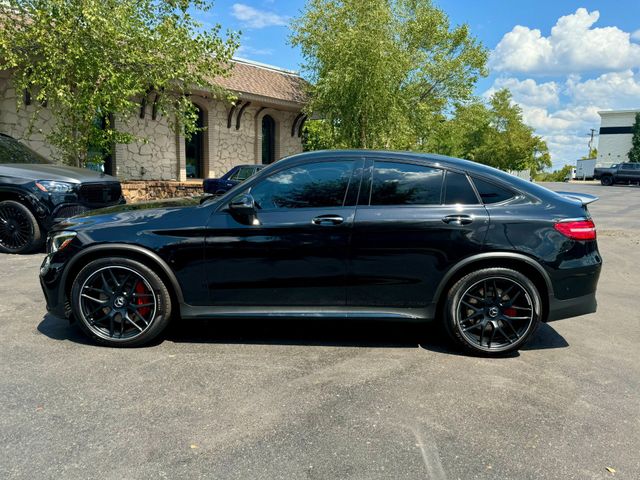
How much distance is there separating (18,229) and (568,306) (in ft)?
25.1

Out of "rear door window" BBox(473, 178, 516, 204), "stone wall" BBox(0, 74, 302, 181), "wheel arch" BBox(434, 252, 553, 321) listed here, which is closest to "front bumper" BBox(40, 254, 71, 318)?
"wheel arch" BBox(434, 252, 553, 321)

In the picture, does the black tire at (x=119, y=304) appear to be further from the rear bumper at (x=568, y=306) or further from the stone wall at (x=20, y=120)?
the stone wall at (x=20, y=120)

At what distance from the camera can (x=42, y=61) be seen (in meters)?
10.2

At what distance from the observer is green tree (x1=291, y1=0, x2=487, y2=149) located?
14805 millimetres

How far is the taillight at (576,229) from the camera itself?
3.88m

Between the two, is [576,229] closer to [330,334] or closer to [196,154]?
[330,334]

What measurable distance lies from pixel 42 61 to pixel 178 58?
2777 mm

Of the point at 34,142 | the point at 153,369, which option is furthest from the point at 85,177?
the point at 34,142

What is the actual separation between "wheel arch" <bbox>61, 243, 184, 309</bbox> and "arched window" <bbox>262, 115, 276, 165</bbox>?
18.1 metres

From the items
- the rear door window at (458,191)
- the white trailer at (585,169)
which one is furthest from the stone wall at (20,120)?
the white trailer at (585,169)

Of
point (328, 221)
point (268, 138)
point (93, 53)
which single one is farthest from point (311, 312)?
point (268, 138)

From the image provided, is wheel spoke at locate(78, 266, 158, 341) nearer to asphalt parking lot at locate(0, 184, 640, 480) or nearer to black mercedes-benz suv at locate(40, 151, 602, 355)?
black mercedes-benz suv at locate(40, 151, 602, 355)

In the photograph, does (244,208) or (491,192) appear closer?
(244,208)

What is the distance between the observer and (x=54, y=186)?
24.5 ft
